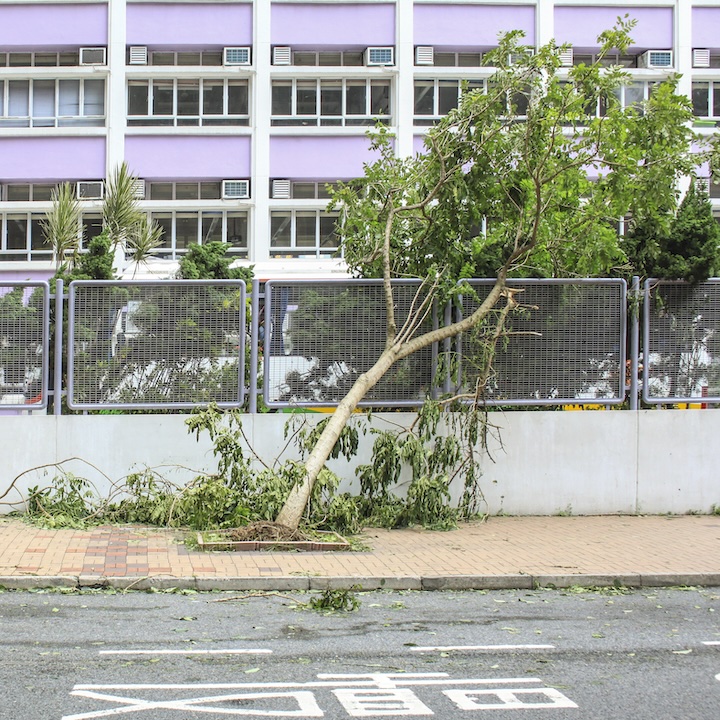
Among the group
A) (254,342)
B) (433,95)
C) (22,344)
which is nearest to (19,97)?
(433,95)

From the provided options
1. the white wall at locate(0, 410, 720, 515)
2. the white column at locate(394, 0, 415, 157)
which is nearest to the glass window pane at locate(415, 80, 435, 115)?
the white column at locate(394, 0, 415, 157)

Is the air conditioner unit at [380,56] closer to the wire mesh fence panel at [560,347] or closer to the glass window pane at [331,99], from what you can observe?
the glass window pane at [331,99]

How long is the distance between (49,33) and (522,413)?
30.1m

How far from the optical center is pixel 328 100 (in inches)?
1475

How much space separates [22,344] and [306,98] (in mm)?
27384

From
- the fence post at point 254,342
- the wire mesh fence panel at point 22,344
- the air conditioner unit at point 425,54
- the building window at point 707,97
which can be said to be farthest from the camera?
the building window at point 707,97

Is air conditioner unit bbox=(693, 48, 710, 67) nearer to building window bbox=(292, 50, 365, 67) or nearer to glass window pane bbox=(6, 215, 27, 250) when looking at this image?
building window bbox=(292, 50, 365, 67)

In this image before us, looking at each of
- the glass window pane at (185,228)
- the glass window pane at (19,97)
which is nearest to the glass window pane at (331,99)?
the glass window pane at (185,228)

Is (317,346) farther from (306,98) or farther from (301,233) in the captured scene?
(306,98)

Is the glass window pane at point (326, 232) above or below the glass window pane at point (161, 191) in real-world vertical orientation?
below

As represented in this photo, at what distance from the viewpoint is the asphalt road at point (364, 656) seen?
5.18m

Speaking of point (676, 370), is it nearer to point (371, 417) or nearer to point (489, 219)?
point (489, 219)

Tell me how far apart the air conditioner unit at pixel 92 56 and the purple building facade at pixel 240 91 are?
0.06 meters

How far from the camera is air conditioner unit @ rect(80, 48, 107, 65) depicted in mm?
36219
